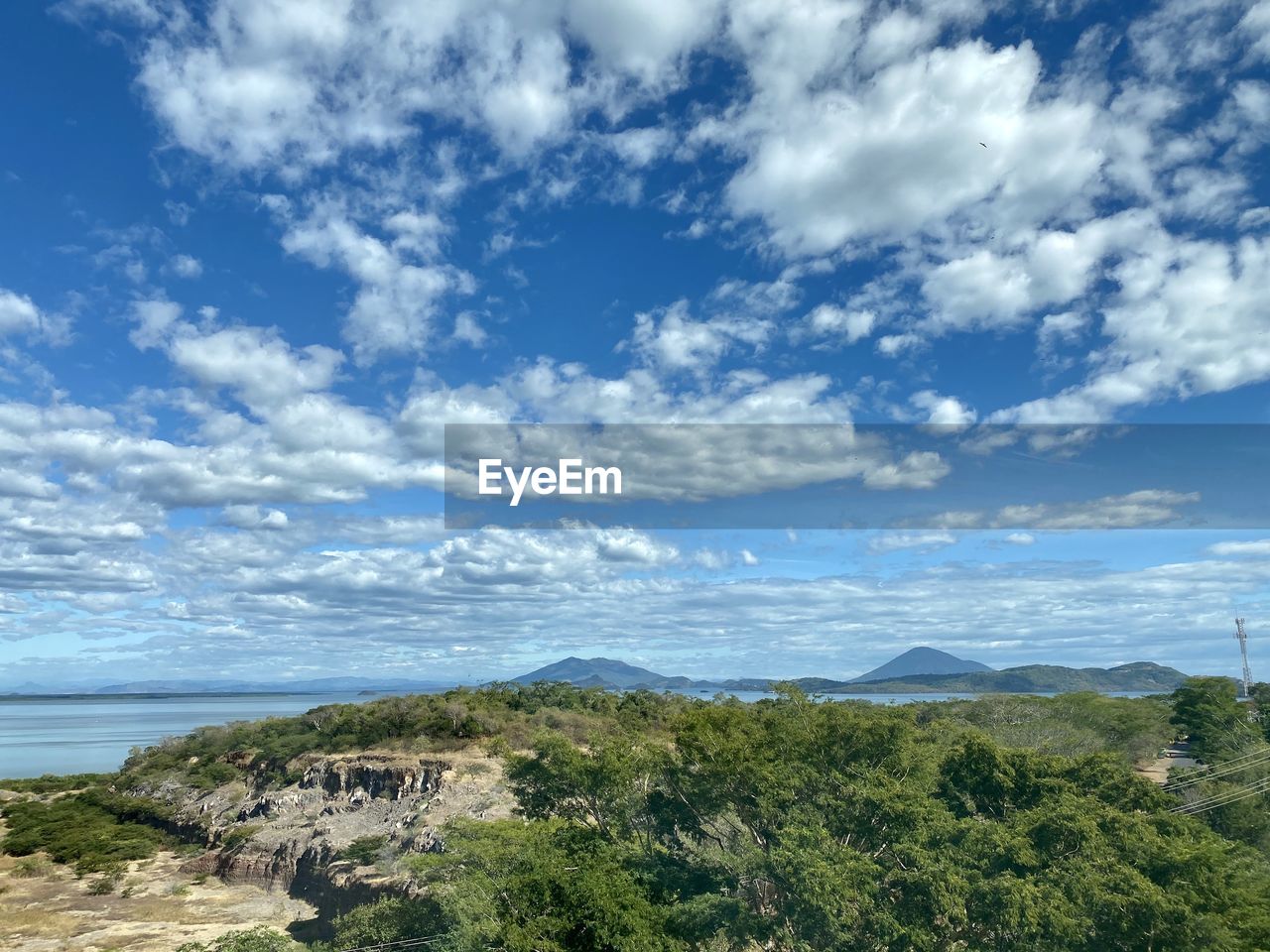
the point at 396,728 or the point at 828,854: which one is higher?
the point at 396,728

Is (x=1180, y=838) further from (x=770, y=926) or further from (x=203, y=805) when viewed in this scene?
(x=203, y=805)

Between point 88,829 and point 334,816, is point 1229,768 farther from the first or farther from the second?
point 88,829

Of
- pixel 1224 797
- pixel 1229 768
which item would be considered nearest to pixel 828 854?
pixel 1224 797

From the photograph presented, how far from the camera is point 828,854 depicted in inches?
738

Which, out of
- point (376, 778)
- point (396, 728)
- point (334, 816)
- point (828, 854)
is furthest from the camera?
point (396, 728)

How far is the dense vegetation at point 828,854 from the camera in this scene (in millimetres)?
16969

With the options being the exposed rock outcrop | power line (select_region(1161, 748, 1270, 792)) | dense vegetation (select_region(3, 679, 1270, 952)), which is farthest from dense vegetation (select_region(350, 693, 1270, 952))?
power line (select_region(1161, 748, 1270, 792))

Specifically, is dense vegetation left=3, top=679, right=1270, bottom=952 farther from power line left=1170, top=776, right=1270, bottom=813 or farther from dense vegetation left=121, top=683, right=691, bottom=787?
dense vegetation left=121, top=683, right=691, bottom=787

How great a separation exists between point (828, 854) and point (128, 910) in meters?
36.7

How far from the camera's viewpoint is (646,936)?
18.9m

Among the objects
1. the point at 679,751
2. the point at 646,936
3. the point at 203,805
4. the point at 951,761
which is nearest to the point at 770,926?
the point at 646,936

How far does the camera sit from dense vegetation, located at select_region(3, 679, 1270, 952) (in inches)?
668

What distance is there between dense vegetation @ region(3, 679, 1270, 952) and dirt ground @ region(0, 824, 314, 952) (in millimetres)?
7775

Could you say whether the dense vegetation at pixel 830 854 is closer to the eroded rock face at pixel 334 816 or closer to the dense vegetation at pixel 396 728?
the eroded rock face at pixel 334 816
